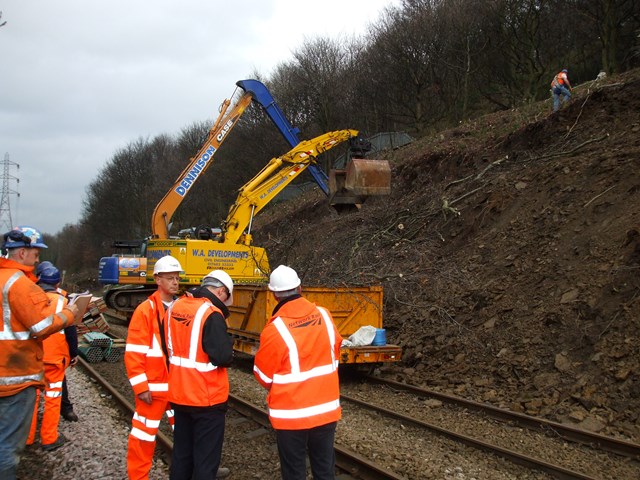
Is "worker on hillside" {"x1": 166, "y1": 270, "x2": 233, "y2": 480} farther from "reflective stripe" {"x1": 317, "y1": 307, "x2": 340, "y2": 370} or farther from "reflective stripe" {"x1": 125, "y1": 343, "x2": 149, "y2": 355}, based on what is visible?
"reflective stripe" {"x1": 125, "y1": 343, "x2": 149, "y2": 355}

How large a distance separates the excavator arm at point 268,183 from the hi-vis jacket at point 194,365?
10373 mm

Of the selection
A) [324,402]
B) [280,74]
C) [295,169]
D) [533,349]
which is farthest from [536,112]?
[280,74]

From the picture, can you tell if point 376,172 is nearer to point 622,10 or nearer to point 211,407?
point 211,407

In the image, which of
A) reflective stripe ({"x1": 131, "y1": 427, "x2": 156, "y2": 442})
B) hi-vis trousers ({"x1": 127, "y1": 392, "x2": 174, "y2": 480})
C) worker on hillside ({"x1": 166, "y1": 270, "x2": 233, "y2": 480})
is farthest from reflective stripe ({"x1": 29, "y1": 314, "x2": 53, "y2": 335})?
reflective stripe ({"x1": 131, "y1": 427, "x2": 156, "y2": 442})

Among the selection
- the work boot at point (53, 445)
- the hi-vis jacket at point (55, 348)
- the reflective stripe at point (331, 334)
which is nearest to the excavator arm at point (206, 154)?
the hi-vis jacket at point (55, 348)

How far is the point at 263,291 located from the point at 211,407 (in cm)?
591

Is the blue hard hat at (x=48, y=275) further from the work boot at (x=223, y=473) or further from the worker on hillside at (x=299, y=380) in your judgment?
the worker on hillside at (x=299, y=380)

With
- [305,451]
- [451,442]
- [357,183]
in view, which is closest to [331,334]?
[305,451]

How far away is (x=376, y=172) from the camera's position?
10156mm

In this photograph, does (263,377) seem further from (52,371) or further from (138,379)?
(52,371)

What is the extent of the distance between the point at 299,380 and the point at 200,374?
0.72 m

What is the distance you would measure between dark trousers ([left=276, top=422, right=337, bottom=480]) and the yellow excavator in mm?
5327

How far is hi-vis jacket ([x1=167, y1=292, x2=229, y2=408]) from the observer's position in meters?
3.60

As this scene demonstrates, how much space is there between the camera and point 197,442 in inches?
144
